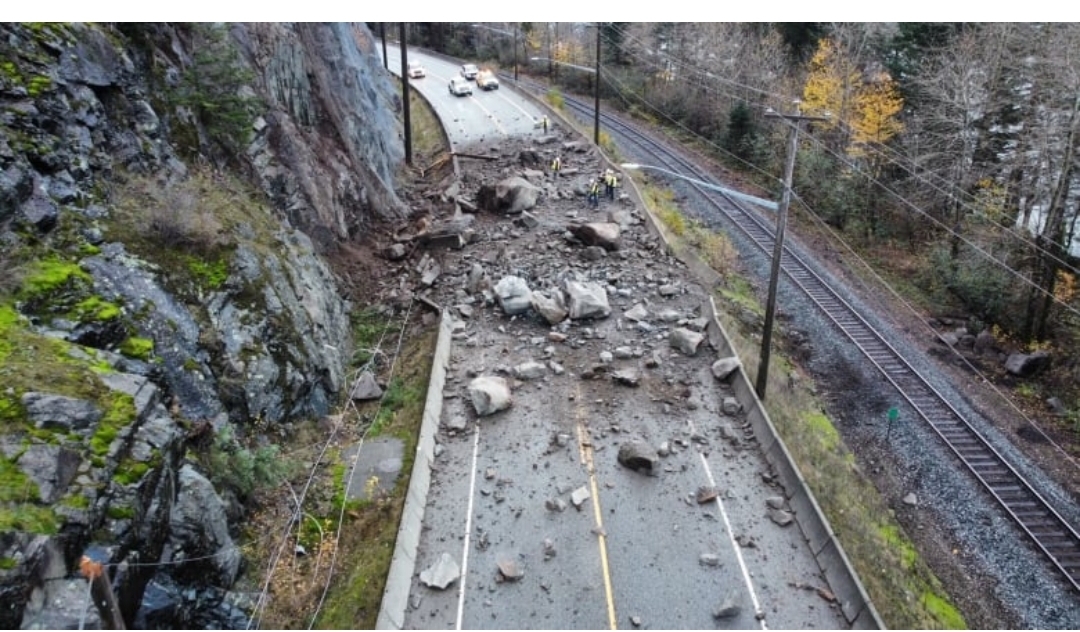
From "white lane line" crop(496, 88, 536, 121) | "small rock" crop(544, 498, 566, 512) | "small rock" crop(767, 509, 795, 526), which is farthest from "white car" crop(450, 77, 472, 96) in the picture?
"small rock" crop(767, 509, 795, 526)

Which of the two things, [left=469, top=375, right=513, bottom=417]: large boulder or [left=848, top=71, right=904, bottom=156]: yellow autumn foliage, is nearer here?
[left=469, top=375, right=513, bottom=417]: large boulder

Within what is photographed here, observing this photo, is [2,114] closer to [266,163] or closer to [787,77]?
[266,163]

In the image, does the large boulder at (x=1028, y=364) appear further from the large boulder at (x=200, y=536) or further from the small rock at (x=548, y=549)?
the large boulder at (x=200, y=536)

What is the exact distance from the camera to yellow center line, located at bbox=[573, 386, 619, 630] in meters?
12.7

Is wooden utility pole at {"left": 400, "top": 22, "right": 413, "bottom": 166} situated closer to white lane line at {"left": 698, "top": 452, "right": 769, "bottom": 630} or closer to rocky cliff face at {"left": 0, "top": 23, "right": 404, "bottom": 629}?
rocky cliff face at {"left": 0, "top": 23, "right": 404, "bottom": 629}

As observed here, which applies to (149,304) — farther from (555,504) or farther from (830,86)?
(830,86)

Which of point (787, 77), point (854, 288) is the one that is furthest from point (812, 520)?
point (787, 77)

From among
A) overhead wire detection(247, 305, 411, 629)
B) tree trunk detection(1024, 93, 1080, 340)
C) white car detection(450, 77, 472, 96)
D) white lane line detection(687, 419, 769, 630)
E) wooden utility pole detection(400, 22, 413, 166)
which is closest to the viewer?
overhead wire detection(247, 305, 411, 629)

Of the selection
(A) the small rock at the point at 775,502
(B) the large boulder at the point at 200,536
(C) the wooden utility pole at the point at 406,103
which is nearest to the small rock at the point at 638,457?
(A) the small rock at the point at 775,502

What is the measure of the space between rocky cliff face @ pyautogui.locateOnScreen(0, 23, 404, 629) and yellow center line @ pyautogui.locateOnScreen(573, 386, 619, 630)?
21.3ft

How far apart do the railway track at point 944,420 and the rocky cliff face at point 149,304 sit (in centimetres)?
1693

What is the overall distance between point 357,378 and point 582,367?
6.33 m

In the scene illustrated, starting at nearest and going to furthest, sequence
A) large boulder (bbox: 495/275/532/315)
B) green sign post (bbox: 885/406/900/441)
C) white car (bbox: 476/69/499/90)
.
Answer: green sign post (bbox: 885/406/900/441), large boulder (bbox: 495/275/532/315), white car (bbox: 476/69/499/90)

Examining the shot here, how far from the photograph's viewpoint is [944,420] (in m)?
20.0
